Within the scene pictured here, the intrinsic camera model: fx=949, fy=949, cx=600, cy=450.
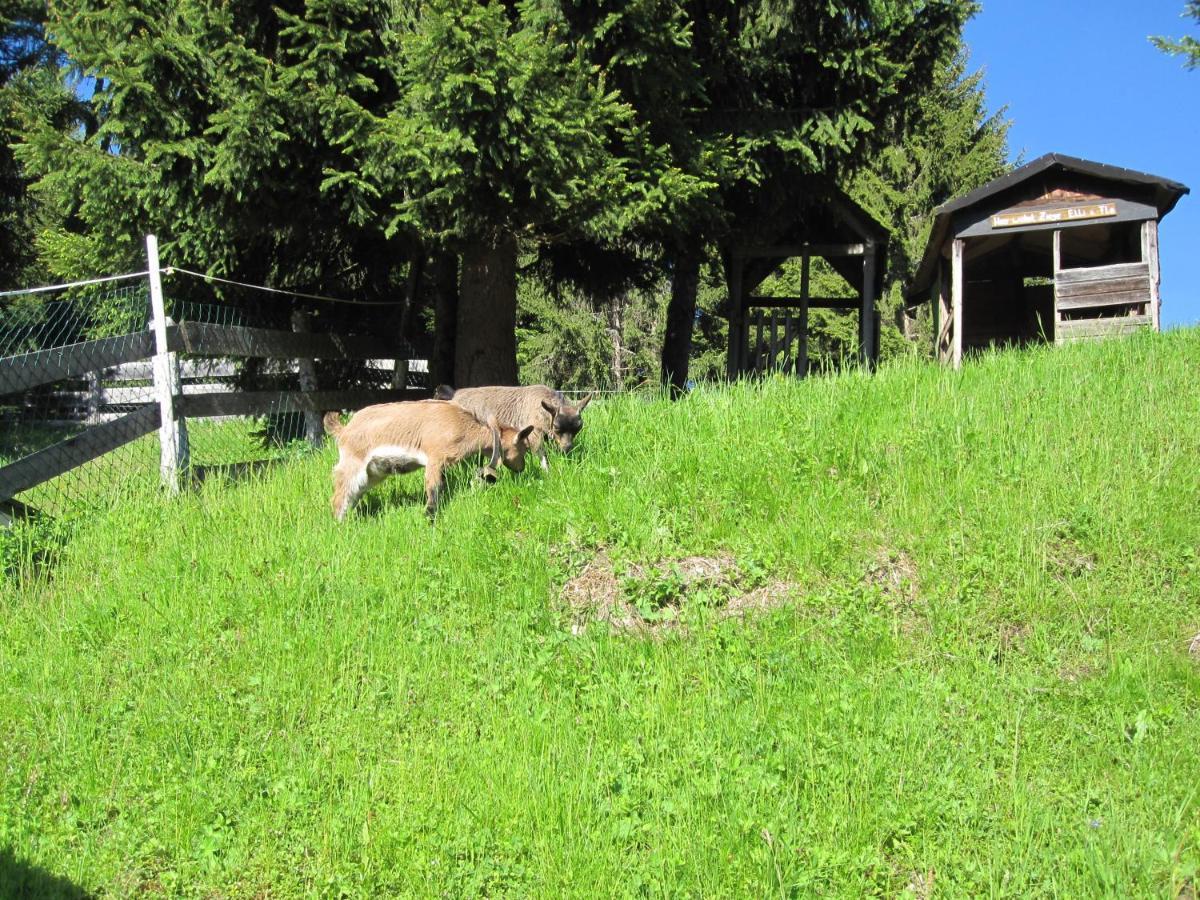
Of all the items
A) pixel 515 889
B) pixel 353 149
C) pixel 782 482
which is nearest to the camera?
pixel 515 889

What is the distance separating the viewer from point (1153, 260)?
Answer: 14.8 m

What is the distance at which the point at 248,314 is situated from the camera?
44.2ft

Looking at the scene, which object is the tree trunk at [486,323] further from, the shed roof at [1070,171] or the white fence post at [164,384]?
the shed roof at [1070,171]

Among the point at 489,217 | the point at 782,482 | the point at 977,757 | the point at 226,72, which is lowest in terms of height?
the point at 977,757

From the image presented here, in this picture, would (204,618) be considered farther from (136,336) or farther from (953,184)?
(953,184)

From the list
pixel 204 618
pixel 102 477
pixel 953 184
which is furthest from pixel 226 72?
pixel 953 184

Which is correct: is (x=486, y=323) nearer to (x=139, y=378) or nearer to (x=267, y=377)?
(x=267, y=377)

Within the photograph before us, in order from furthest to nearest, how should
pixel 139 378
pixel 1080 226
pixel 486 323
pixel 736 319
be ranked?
pixel 736 319 → pixel 1080 226 → pixel 139 378 → pixel 486 323

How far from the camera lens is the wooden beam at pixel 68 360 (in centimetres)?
755

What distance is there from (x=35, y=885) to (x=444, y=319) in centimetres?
1183

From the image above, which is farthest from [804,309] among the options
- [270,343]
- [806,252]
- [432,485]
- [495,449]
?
[432,485]

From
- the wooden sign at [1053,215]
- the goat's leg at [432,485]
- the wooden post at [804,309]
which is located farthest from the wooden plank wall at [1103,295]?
the goat's leg at [432,485]

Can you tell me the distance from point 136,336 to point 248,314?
4678 mm

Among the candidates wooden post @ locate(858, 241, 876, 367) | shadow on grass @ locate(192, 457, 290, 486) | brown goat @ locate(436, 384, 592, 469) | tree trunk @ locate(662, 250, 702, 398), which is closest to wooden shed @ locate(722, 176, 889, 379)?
wooden post @ locate(858, 241, 876, 367)
